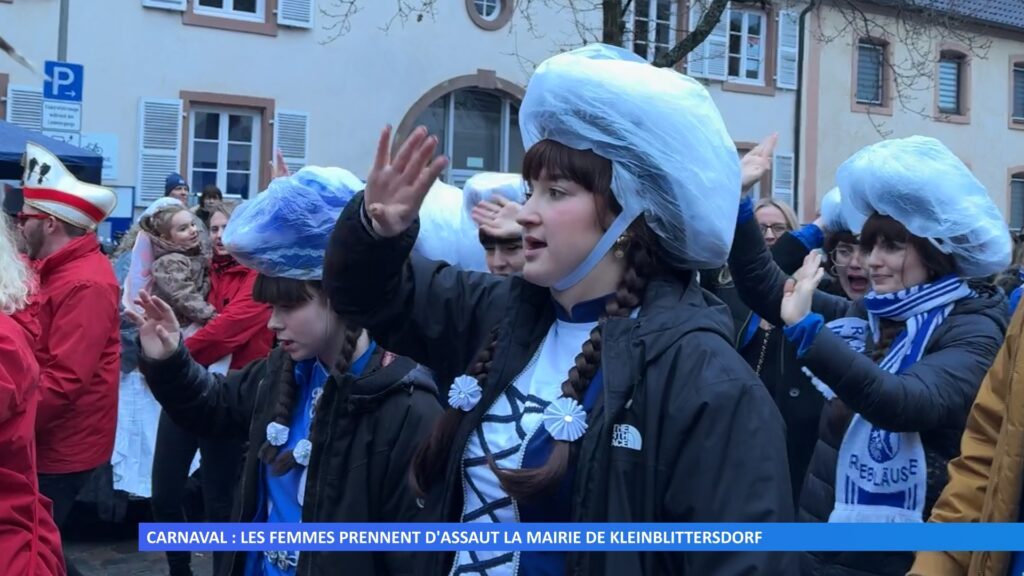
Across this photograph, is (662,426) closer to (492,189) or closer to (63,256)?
(492,189)

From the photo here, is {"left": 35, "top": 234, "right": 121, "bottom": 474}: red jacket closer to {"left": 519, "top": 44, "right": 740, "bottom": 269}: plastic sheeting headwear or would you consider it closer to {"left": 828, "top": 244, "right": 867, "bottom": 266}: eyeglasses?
{"left": 828, "top": 244, "right": 867, "bottom": 266}: eyeglasses

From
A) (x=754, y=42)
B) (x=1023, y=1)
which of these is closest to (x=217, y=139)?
(x=754, y=42)

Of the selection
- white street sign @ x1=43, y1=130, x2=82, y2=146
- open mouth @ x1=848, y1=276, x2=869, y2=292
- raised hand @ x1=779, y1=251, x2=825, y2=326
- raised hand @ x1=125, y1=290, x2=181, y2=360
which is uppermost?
white street sign @ x1=43, y1=130, x2=82, y2=146

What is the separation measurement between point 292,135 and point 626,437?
15.3 m

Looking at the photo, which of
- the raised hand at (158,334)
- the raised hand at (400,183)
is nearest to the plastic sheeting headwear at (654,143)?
the raised hand at (400,183)

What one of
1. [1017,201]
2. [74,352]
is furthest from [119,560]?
[1017,201]

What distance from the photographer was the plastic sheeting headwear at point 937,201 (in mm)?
3398

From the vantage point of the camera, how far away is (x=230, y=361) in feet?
20.5

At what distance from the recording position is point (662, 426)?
2.00 meters

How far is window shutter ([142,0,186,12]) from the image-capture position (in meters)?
15.4

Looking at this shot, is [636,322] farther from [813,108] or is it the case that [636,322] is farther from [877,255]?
[813,108]

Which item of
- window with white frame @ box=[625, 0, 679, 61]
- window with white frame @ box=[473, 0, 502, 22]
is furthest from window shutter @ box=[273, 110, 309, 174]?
window with white frame @ box=[625, 0, 679, 61]

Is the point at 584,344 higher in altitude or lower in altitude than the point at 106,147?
lower
